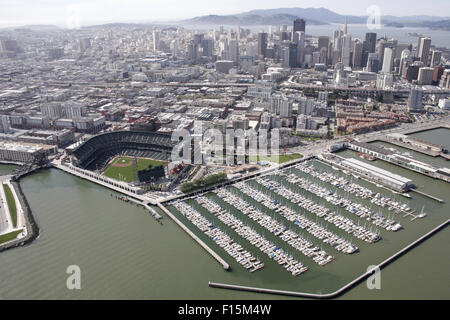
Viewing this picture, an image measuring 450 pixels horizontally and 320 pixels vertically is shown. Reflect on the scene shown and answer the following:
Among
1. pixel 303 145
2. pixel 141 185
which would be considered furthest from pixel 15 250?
pixel 303 145

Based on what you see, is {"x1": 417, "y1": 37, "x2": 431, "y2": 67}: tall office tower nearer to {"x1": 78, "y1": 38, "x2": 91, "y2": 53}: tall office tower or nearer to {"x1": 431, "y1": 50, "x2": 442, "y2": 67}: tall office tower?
{"x1": 431, "y1": 50, "x2": 442, "y2": 67}: tall office tower

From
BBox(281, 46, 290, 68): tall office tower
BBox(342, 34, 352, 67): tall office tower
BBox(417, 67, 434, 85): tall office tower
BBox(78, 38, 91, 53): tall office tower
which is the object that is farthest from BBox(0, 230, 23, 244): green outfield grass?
BBox(78, 38, 91, 53): tall office tower

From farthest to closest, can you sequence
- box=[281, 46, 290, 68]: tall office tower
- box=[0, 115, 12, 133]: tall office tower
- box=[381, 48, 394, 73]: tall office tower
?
box=[281, 46, 290, 68]: tall office tower
box=[381, 48, 394, 73]: tall office tower
box=[0, 115, 12, 133]: tall office tower

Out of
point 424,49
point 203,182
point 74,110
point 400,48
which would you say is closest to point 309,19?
point 400,48

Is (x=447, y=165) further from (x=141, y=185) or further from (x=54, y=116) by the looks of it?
(x=54, y=116)

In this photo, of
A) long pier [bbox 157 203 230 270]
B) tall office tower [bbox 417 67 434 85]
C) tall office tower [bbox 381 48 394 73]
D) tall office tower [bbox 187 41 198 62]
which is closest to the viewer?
long pier [bbox 157 203 230 270]

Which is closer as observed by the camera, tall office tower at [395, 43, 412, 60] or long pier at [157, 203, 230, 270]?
long pier at [157, 203, 230, 270]
